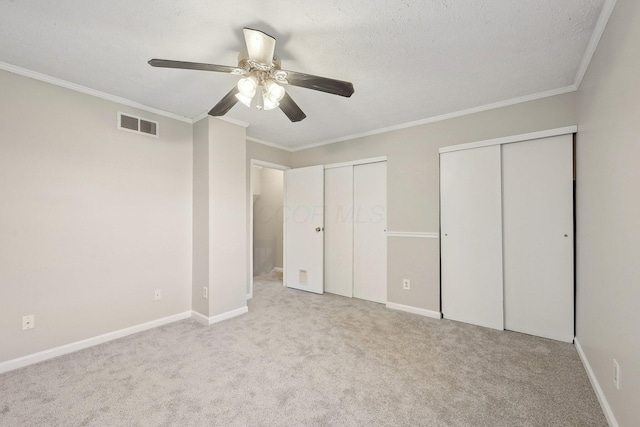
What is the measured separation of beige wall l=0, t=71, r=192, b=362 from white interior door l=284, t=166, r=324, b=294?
1704 mm

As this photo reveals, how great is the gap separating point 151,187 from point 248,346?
1.91 m

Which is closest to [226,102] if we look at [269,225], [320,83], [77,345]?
[320,83]

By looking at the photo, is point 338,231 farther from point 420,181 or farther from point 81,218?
point 81,218

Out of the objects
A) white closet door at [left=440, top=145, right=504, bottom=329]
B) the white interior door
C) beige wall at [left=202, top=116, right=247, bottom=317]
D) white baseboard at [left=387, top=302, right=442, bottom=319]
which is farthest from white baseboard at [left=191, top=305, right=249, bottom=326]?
white closet door at [left=440, top=145, right=504, bottom=329]

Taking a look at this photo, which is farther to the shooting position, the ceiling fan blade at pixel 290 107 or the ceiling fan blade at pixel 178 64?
the ceiling fan blade at pixel 290 107

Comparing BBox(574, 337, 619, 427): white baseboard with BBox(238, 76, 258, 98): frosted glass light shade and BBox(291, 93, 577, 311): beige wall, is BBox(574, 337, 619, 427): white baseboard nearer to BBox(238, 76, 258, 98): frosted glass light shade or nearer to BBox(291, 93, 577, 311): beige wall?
BBox(291, 93, 577, 311): beige wall

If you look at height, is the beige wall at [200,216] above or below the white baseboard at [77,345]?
above

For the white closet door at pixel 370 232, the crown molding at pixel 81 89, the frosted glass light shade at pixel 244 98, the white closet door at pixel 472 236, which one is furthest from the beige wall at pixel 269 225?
the frosted glass light shade at pixel 244 98

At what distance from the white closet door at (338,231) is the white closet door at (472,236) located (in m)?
1.28

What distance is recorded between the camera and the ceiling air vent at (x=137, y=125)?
262cm

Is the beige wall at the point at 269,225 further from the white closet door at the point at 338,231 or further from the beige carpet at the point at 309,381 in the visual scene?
the beige carpet at the point at 309,381

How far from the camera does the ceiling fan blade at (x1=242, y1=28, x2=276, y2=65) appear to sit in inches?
58.4

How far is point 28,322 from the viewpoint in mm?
2104

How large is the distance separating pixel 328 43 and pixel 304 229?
112 inches
